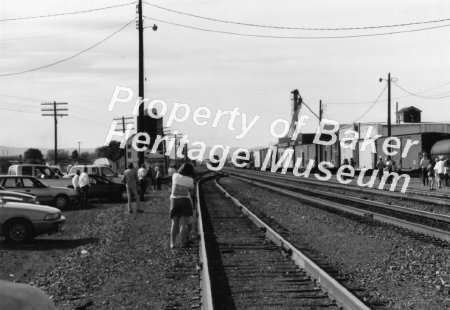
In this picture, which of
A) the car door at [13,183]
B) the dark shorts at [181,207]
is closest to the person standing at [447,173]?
the car door at [13,183]

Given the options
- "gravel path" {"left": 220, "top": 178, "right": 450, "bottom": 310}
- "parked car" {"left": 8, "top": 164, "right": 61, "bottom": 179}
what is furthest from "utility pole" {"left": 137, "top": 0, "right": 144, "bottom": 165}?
"gravel path" {"left": 220, "top": 178, "right": 450, "bottom": 310}

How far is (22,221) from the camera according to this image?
14.2 m

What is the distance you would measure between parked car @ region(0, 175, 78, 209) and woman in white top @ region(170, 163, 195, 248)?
12348 mm

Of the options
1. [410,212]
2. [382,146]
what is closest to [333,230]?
[410,212]

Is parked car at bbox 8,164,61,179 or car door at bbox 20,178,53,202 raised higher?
parked car at bbox 8,164,61,179

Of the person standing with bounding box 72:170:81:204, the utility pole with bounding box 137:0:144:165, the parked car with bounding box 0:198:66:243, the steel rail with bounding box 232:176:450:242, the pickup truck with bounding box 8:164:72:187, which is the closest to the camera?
the steel rail with bounding box 232:176:450:242

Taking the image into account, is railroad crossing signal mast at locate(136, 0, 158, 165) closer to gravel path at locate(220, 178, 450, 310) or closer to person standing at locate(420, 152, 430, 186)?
gravel path at locate(220, 178, 450, 310)

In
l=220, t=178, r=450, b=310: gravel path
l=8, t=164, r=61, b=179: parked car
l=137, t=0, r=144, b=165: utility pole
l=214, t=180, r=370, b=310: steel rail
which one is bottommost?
l=220, t=178, r=450, b=310: gravel path

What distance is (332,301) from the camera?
7.07 meters

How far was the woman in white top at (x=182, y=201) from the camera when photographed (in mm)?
11883

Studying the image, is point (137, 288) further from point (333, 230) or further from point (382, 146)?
point (382, 146)

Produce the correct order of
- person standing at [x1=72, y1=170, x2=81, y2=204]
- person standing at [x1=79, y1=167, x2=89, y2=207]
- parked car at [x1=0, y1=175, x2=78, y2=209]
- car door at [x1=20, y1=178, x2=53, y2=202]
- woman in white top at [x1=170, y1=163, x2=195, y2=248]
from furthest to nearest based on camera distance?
person standing at [x1=72, y1=170, x2=81, y2=204], person standing at [x1=79, y1=167, x2=89, y2=207], car door at [x1=20, y1=178, x2=53, y2=202], parked car at [x1=0, y1=175, x2=78, y2=209], woman in white top at [x1=170, y1=163, x2=195, y2=248]

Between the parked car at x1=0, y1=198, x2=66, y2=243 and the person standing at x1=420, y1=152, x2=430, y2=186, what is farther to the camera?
the person standing at x1=420, y1=152, x2=430, y2=186

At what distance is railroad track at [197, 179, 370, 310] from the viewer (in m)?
7.02
